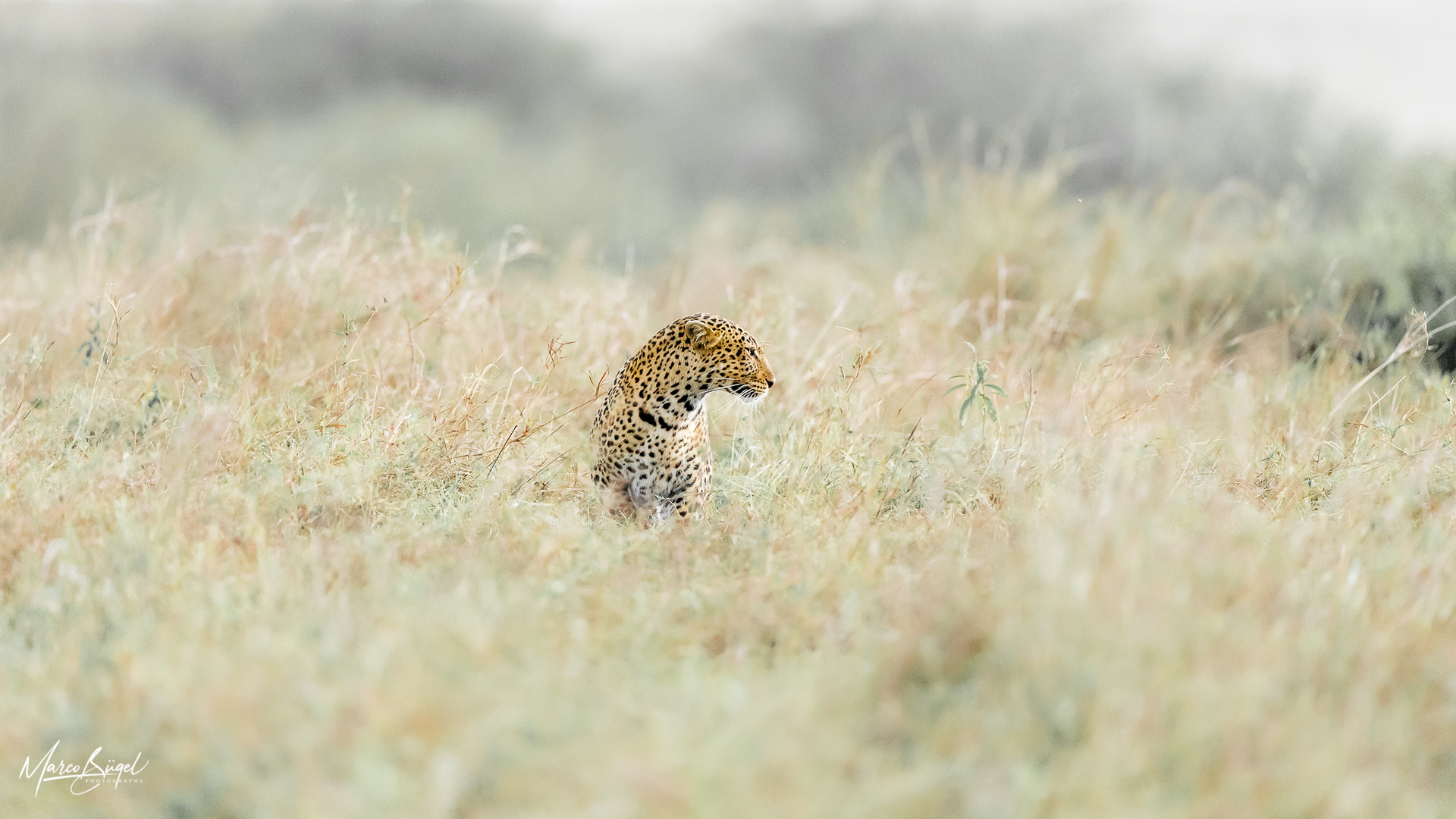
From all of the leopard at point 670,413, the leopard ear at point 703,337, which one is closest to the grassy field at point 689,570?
the leopard at point 670,413

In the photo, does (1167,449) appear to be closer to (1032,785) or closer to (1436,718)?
(1436,718)

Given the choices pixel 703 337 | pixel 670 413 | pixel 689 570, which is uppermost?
pixel 703 337

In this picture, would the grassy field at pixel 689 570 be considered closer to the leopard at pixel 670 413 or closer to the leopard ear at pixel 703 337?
the leopard at pixel 670 413

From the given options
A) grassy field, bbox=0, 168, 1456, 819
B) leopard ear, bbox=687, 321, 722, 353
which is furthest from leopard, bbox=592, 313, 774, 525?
grassy field, bbox=0, 168, 1456, 819

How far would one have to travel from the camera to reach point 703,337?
3.77 metres

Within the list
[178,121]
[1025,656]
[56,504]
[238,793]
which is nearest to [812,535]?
[1025,656]

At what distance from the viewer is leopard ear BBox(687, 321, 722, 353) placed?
12.3 ft

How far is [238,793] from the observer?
2170 millimetres

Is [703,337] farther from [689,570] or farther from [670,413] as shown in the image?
[689,570]

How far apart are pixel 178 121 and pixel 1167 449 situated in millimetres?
10880

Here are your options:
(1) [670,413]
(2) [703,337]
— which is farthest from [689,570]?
(2) [703,337]

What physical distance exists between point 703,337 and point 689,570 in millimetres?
830

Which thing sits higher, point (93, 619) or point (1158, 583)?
point (1158, 583)

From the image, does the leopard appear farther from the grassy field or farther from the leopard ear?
the grassy field
